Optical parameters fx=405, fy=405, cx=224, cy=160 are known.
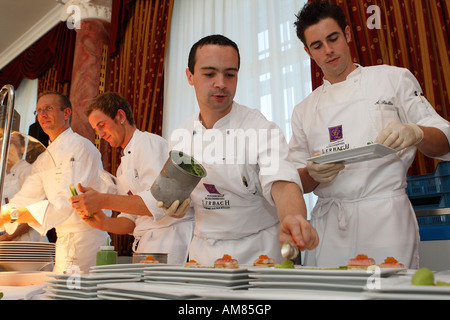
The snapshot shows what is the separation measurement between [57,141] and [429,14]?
7.73 ft

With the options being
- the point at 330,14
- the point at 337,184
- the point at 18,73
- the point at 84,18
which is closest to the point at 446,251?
the point at 337,184

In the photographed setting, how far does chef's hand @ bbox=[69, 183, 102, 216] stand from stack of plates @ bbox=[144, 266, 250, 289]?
3.33 ft

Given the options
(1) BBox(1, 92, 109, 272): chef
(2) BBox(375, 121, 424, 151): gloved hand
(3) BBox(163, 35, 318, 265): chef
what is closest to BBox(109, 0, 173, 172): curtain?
(1) BBox(1, 92, 109, 272): chef

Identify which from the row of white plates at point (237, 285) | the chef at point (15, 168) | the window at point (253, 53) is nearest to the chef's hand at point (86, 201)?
the chef at point (15, 168)

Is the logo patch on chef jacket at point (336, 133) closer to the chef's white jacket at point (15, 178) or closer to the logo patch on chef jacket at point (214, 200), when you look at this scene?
the logo patch on chef jacket at point (214, 200)

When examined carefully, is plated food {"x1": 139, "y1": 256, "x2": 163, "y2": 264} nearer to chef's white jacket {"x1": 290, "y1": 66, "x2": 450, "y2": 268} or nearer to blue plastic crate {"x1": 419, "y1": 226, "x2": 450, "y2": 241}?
chef's white jacket {"x1": 290, "y1": 66, "x2": 450, "y2": 268}

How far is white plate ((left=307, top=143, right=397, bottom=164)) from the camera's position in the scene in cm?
113

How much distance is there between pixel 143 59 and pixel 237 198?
300 cm

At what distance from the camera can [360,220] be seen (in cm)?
147

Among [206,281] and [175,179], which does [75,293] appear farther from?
[175,179]

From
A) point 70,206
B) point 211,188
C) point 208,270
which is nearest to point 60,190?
point 70,206

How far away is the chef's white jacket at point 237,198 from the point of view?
4.77 ft

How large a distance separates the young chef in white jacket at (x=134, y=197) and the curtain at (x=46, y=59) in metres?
3.17

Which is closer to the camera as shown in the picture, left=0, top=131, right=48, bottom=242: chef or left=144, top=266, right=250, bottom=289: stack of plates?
left=144, top=266, right=250, bottom=289: stack of plates
